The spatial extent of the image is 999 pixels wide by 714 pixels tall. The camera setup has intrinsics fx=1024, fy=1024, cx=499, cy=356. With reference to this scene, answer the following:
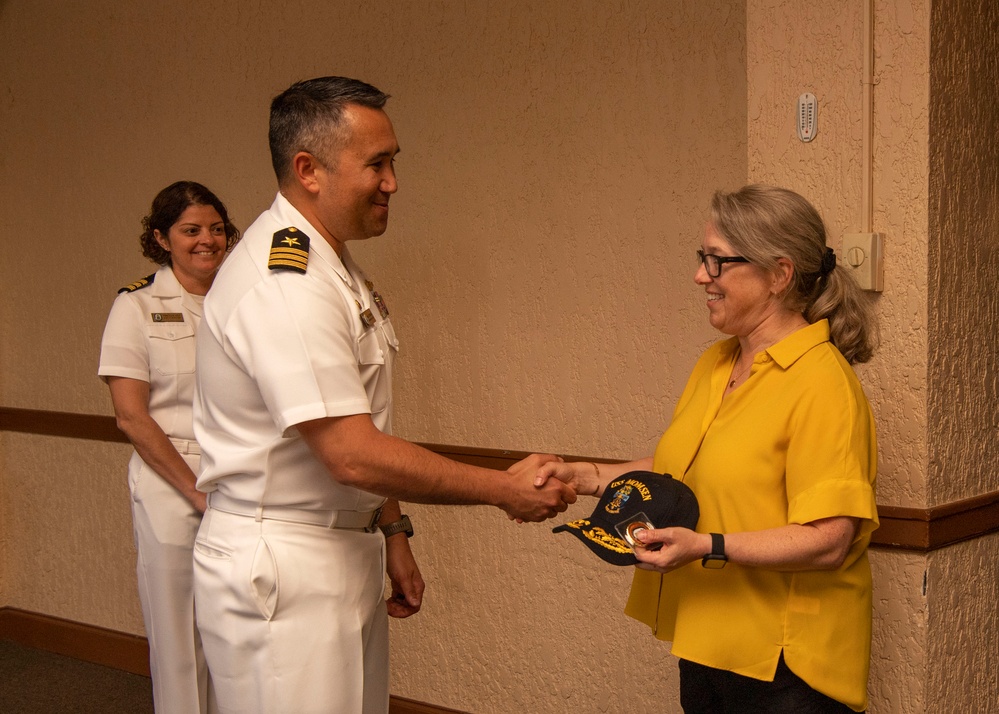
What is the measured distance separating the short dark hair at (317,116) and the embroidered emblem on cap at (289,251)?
139mm

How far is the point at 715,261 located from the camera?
1.91m

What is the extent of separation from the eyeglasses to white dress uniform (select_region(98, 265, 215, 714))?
1.79m

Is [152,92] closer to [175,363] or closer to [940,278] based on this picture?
[175,363]

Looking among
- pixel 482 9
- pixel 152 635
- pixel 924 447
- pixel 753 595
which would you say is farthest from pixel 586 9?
pixel 152 635

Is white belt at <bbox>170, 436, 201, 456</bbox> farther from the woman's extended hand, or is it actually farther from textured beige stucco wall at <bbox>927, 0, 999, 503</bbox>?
textured beige stucco wall at <bbox>927, 0, 999, 503</bbox>

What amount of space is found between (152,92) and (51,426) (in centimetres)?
159

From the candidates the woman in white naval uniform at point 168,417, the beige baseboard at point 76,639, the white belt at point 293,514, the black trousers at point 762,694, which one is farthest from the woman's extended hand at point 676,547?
the beige baseboard at point 76,639

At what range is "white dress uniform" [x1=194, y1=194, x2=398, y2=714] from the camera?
1828 millimetres

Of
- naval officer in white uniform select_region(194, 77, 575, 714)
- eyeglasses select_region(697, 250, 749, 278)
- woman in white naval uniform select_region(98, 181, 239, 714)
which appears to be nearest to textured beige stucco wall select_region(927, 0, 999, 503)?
eyeglasses select_region(697, 250, 749, 278)

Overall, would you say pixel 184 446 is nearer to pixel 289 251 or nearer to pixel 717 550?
pixel 289 251

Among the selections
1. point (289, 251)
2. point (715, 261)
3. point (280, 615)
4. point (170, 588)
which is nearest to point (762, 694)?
point (715, 261)

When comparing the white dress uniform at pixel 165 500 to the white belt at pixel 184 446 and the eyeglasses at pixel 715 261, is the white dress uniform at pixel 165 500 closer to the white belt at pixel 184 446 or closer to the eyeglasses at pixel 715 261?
the white belt at pixel 184 446

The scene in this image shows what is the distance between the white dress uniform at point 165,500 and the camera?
3000 mm

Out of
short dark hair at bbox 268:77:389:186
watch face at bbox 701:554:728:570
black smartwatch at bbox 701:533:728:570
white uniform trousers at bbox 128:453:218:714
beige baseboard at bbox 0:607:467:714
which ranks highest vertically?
short dark hair at bbox 268:77:389:186
